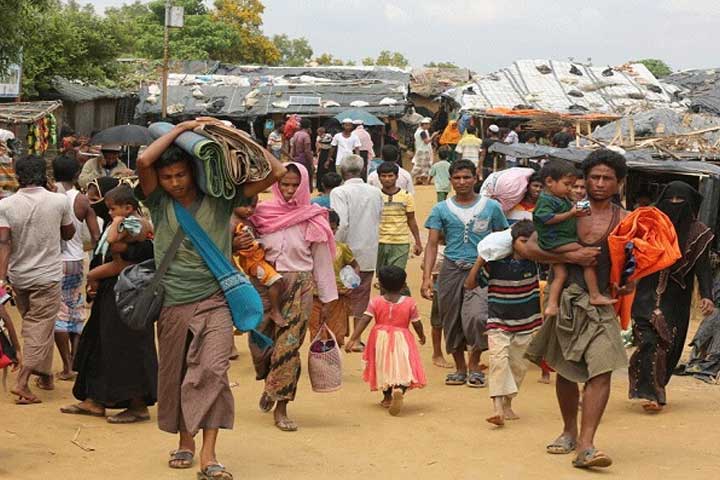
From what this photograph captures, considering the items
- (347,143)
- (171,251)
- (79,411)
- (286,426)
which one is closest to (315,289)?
(286,426)

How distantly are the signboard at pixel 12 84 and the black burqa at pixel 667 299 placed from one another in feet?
52.2

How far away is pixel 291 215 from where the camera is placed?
8516 mm

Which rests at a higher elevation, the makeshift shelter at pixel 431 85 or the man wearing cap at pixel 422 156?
the makeshift shelter at pixel 431 85

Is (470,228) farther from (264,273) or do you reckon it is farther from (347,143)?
(347,143)

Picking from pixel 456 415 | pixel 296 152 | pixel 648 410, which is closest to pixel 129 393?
pixel 456 415

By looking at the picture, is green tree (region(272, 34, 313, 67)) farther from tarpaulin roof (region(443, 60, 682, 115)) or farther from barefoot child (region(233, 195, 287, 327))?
barefoot child (region(233, 195, 287, 327))

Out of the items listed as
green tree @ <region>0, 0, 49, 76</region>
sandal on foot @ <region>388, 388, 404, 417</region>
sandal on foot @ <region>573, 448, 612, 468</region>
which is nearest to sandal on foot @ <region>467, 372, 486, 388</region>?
sandal on foot @ <region>388, 388, 404, 417</region>

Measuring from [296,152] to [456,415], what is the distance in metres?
18.4

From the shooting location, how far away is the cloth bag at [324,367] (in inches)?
337

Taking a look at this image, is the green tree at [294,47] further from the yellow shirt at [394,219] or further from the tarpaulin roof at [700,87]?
the yellow shirt at [394,219]

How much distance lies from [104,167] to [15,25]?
4458 mm

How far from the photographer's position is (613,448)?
7984 millimetres

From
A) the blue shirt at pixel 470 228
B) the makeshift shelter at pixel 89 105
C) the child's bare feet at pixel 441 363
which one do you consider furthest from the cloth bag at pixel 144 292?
the makeshift shelter at pixel 89 105

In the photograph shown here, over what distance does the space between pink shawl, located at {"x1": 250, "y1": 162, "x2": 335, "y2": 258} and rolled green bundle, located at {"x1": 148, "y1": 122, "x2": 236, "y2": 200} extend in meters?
1.82
